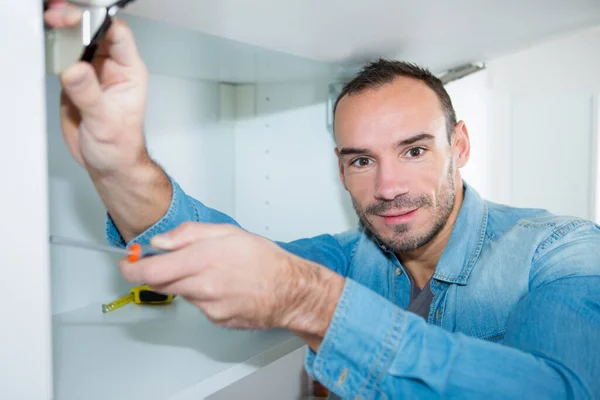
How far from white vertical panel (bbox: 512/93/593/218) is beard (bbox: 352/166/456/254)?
851 millimetres

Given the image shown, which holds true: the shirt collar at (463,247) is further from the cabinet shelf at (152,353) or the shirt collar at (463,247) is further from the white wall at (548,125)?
the white wall at (548,125)

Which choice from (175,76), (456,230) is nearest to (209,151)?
(175,76)

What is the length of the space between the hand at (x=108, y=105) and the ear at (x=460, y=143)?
0.58 metres

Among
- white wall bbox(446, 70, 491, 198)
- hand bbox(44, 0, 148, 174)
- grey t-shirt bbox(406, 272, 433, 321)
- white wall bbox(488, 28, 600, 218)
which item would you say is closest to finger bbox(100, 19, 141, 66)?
hand bbox(44, 0, 148, 174)

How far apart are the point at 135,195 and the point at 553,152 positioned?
4.46 ft

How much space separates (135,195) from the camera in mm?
686

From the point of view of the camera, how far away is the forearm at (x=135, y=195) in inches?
26.0

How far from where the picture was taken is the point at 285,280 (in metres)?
0.47

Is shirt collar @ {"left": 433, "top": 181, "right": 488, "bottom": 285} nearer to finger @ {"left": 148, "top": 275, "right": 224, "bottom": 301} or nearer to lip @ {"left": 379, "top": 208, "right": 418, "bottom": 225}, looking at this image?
lip @ {"left": 379, "top": 208, "right": 418, "bottom": 225}

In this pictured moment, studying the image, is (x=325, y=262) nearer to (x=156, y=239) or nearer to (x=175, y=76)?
(x=175, y=76)

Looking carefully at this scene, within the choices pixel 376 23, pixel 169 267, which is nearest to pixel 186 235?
pixel 169 267

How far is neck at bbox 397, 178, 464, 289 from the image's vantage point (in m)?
0.97

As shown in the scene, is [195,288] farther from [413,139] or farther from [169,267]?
[413,139]

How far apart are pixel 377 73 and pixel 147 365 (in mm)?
587
